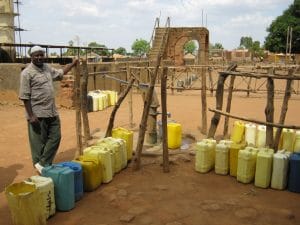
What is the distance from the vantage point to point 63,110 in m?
11.8

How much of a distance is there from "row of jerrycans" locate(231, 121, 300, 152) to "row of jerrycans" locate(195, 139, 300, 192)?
81 cm

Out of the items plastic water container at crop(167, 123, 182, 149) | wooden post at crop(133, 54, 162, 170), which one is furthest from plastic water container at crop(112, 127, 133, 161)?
plastic water container at crop(167, 123, 182, 149)

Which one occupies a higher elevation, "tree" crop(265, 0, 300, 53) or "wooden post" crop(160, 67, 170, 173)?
"tree" crop(265, 0, 300, 53)

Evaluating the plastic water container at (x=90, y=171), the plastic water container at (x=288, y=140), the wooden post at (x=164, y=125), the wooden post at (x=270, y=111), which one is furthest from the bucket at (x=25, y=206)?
the plastic water container at (x=288, y=140)

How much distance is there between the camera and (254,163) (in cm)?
521

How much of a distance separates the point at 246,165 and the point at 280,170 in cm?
46

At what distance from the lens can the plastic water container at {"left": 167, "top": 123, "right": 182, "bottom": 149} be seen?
6.93 m

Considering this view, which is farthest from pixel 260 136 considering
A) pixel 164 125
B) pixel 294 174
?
pixel 164 125

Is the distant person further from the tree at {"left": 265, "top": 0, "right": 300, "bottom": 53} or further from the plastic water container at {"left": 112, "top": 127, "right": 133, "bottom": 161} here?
the tree at {"left": 265, "top": 0, "right": 300, "bottom": 53}

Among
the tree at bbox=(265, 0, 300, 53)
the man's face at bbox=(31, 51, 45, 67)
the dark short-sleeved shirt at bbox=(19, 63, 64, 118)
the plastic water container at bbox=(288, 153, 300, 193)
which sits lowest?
the plastic water container at bbox=(288, 153, 300, 193)

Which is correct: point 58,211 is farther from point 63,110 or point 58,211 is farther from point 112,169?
point 63,110

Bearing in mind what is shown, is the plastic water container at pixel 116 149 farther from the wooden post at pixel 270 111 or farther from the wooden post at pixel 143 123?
the wooden post at pixel 270 111

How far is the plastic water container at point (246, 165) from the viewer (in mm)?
5156

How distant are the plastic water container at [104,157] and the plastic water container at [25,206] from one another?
1360mm
